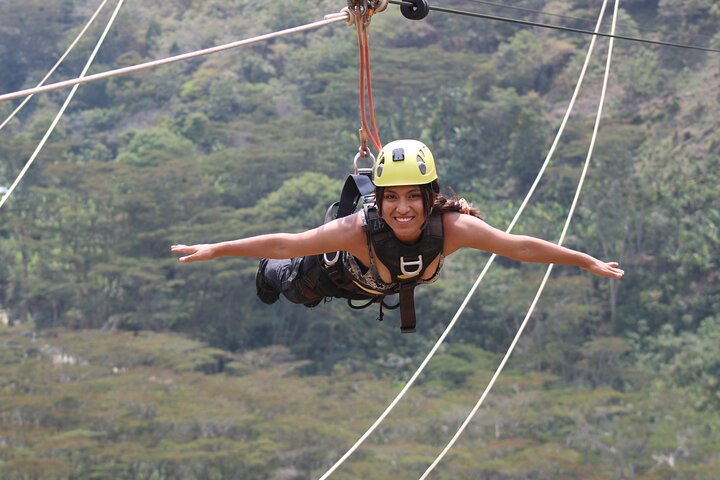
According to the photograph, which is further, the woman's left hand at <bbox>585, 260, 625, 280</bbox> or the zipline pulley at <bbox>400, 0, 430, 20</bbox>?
the zipline pulley at <bbox>400, 0, 430, 20</bbox>

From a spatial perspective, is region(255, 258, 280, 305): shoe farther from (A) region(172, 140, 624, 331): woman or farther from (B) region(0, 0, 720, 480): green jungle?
(B) region(0, 0, 720, 480): green jungle

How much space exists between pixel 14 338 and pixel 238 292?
10.1 ft

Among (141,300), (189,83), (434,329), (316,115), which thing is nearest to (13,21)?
(189,83)

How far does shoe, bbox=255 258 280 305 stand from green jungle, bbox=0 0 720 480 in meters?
11.5

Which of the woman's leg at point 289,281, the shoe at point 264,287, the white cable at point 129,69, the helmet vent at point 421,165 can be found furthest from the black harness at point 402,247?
the shoe at point 264,287

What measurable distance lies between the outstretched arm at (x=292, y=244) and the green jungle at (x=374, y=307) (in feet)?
40.5

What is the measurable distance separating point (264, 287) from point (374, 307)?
513 inches

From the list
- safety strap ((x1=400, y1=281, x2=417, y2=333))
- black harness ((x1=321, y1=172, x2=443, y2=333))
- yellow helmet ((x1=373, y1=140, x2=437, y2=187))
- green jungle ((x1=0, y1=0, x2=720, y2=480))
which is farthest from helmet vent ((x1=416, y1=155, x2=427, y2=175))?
green jungle ((x1=0, y1=0, x2=720, y2=480))

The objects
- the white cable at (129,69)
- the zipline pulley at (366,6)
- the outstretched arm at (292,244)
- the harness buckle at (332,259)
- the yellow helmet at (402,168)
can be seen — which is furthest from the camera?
the zipline pulley at (366,6)

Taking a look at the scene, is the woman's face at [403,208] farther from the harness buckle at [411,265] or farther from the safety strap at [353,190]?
the safety strap at [353,190]

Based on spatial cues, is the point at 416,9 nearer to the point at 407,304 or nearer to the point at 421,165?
the point at 421,165

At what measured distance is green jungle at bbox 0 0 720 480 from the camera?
15758 mm

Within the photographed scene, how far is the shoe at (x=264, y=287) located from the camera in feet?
13.5

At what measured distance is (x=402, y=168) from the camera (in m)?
3.26
